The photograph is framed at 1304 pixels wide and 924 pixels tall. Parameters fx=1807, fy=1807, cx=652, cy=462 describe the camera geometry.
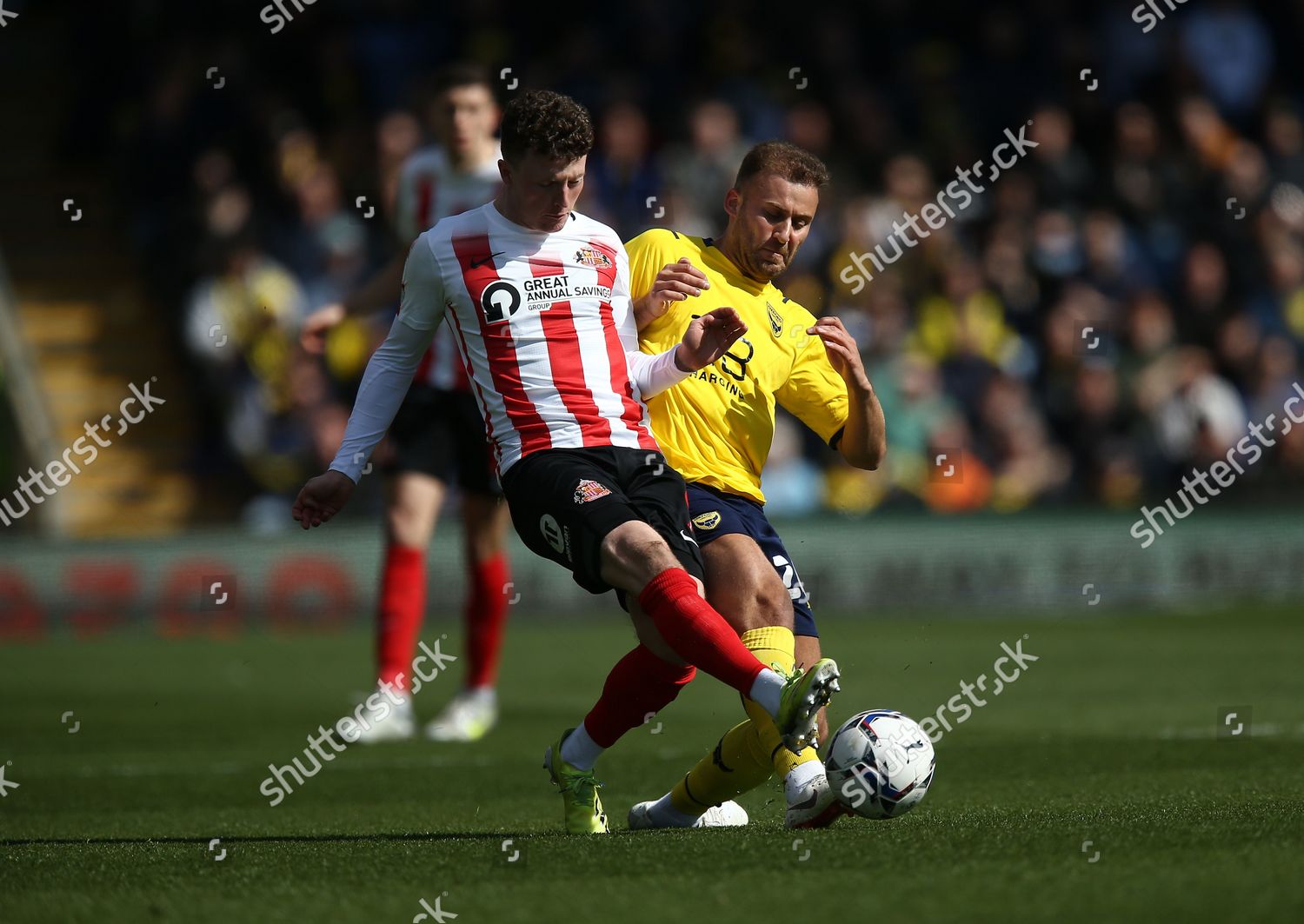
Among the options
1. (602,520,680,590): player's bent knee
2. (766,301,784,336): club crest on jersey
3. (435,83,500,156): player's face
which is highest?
(435,83,500,156): player's face

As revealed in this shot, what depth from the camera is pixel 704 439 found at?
18.2ft

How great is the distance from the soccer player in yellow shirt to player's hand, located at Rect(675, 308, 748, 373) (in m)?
0.19

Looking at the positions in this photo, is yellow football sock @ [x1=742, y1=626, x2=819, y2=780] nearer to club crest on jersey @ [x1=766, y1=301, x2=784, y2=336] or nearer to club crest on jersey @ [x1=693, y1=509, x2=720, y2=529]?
club crest on jersey @ [x1=693, y1=509, x2=720, y2=529]

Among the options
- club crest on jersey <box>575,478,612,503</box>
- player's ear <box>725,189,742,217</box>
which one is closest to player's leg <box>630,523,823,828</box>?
club crest on jersey <box>575,478,612,503</box>

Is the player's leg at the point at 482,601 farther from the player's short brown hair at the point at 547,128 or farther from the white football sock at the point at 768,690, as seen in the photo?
the white football sock at the point at 768,690

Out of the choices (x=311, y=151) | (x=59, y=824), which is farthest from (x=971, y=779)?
(x=311, y=151)

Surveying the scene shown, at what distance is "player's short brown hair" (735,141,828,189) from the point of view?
5426 mm

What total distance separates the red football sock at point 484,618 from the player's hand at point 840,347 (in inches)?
139

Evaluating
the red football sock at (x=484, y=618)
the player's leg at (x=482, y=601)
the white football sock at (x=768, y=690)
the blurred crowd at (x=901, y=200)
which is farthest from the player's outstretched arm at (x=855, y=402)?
the blurred crowd at (x=901, y=200)

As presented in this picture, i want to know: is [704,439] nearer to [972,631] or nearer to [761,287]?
[761,287]

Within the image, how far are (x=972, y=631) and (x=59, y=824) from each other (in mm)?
7979

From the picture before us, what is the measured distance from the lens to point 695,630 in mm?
4688

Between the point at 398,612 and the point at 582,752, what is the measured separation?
3.12m

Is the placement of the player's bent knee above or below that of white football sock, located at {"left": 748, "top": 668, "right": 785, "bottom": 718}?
above
